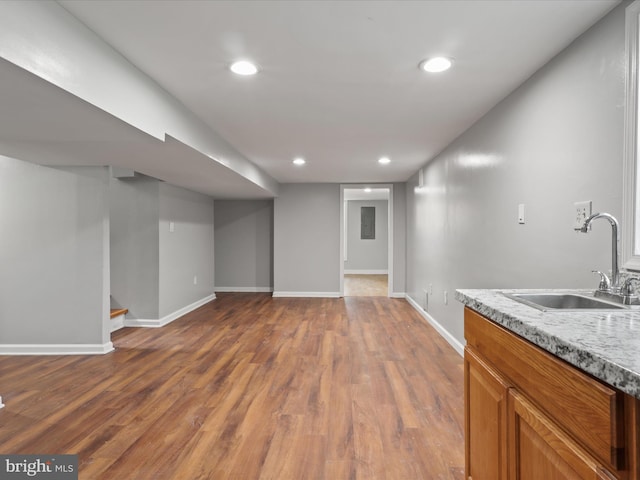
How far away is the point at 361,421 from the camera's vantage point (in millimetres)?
2178

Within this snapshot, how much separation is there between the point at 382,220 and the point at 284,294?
481 centimetres

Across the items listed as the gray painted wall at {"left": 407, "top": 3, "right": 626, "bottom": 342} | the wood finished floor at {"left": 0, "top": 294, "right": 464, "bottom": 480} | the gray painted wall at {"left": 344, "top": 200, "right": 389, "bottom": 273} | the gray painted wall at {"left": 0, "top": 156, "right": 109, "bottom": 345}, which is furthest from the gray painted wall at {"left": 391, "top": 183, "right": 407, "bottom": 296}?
the gray painted wall at {"left": 0, "top": 156, "right": 109, "bottom": 345}

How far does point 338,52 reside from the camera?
189cm

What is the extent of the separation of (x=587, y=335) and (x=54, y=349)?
4.25 meters

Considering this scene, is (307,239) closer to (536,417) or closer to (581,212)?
(581,212)

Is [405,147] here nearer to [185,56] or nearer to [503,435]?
[185,56]

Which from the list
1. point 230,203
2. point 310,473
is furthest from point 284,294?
point 310,473

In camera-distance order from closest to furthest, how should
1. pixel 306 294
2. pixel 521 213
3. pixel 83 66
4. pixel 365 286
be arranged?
pixel 83 66
pixel 521 213
pixel 306 294
pixel 365 286

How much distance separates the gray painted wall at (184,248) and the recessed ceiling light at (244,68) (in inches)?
116

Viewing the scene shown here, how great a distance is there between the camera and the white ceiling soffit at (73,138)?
1631 mm

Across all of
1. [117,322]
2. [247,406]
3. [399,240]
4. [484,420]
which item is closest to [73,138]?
[247,406]

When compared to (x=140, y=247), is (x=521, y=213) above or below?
above

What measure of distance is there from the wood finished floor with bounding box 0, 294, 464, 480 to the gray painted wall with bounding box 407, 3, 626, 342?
977 mm

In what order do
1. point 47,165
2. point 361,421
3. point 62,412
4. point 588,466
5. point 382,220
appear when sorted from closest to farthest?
point 588,466 < point 361,421 < point 62,412 < point 47,165 < point 382,220
